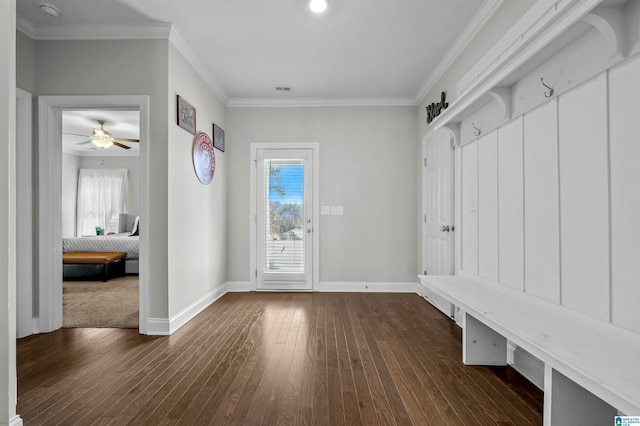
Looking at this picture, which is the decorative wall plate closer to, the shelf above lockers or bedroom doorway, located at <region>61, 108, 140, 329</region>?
bedroom doorway, located at <region>61, 108, 140, 329</region>

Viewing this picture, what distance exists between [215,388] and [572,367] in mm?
1818

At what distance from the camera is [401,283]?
4.61 metres

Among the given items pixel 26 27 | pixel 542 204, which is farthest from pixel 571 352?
pixel 26 27

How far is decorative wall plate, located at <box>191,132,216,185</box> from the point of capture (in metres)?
3.56

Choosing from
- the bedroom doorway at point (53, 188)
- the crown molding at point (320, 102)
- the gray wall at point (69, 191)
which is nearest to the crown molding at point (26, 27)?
the bedroom doorway at point (53, 188)

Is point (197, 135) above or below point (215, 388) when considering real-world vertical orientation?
above

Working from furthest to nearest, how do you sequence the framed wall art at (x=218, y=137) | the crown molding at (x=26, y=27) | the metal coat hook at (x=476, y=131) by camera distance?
the framed wall art at (x=218, y=137) < the crown molding at (x=26, y=27) < the metal coat hook at (x=476, y=131)

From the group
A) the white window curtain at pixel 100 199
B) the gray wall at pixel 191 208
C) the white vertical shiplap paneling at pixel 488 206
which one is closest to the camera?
the white vertical shiplap paneling at pixel 488 206

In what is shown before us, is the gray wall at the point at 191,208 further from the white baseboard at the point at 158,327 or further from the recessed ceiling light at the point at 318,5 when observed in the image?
the recessed ceiling light at the point at 318,5

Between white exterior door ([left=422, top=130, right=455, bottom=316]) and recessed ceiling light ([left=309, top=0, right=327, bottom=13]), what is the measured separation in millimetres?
1784

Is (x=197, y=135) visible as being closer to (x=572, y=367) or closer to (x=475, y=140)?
(x=475, y=140)

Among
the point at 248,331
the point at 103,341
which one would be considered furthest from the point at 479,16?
the point at 103,341

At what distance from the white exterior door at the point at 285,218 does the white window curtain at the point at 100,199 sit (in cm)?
561

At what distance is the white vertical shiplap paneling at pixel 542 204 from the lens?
1668 mm
